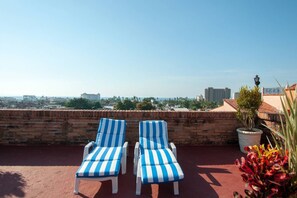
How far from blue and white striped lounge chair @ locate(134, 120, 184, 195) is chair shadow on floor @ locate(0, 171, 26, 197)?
6.57 feet

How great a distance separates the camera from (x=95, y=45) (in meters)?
8.48

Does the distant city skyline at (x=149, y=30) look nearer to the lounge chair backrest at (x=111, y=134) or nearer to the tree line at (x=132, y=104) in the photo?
the lounge chair backrest at (x=111, y=134)

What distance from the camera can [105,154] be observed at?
3.52 metres

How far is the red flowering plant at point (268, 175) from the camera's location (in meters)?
1.45

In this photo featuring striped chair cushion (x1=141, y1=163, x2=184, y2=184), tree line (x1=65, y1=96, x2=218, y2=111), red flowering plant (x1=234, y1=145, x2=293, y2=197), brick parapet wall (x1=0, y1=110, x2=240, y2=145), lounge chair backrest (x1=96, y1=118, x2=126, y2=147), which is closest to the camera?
red flowering plant (x1=234, y1=145, x2=293, y2=197)

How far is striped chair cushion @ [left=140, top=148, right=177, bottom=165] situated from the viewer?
315 centimetres

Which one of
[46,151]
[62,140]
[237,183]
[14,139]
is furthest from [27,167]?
[237,183]

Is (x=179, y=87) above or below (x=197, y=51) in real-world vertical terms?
below

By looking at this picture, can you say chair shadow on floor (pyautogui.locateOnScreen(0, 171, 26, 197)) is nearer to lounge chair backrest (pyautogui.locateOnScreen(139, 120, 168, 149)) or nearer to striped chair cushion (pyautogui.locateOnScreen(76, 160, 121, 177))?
striped chair cushion (pyautogui.locateOnScreen(76, 160, 121, 177))

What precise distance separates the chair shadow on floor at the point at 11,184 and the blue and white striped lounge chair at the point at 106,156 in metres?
1.00

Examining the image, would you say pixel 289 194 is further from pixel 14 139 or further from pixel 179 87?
pixel 179 87

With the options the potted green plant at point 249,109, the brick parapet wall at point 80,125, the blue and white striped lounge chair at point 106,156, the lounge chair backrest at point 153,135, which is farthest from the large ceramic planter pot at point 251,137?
the blue and white striped lounge chair at point 106,156

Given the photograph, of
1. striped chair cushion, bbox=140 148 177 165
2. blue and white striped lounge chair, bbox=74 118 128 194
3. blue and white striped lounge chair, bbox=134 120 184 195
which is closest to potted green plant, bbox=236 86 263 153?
blue and white striped lounge chair, bbox=134 120 184 195

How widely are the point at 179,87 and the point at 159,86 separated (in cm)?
242
